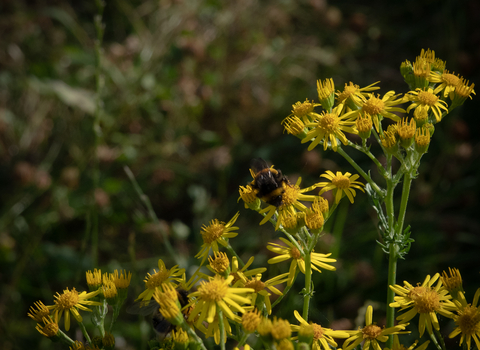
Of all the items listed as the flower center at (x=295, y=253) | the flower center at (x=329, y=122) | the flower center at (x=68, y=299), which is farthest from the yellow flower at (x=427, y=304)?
the flower center at (x=68, y=299)

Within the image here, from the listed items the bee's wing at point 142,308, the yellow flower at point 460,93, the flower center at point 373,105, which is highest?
the yellow flower at point 460,93

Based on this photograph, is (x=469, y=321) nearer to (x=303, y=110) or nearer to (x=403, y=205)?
(x=403, y=205)

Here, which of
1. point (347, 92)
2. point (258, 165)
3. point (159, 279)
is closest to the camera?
point (159, 279)

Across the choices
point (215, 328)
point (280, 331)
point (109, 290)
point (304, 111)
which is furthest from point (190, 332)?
point (304, 111)

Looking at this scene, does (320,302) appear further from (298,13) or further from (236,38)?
(298,13)

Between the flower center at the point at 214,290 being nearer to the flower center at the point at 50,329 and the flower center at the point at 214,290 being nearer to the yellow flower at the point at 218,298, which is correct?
the yellow flower at the point at 218,298

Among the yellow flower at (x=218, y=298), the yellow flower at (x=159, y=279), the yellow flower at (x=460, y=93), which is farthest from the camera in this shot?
the yellow flower at (x=460, y=93)

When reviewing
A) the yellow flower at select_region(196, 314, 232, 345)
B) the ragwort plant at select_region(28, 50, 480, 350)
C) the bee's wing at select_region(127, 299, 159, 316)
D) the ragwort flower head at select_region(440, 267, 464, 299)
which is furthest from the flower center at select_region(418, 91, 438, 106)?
the bee's wing at select_region(127, 299, 159, 316)

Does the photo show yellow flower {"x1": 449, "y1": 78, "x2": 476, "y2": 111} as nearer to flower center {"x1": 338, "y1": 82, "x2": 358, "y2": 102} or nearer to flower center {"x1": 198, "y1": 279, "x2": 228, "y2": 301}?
flower center {"x1": 338, "y1": 82, "x2": 358, "y2": 102}
